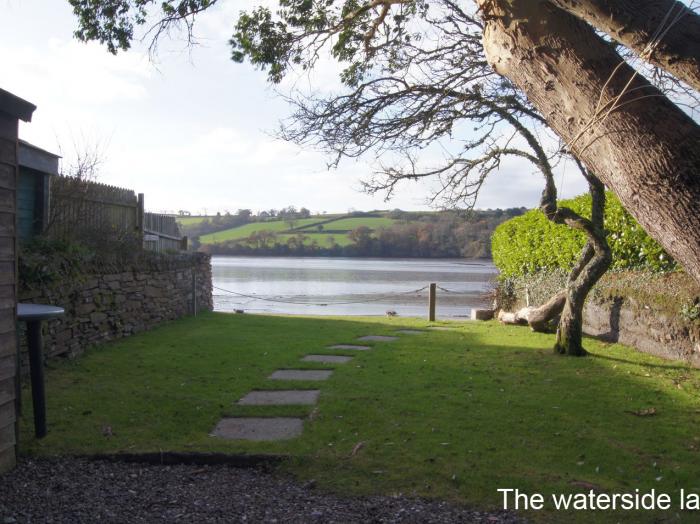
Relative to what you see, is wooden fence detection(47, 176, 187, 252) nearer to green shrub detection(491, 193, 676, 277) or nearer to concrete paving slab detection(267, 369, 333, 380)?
concrete paving slab detection(267, 369, 333, 380)

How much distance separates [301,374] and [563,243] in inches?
344

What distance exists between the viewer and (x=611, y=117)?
286cm

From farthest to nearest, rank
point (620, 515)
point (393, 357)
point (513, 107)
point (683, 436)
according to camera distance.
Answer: point (513, 107) < point (393, 357) < point (683, 436) < point (620, 515)

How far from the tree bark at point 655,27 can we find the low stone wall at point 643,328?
20.7ft

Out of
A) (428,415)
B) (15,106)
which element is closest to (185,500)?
(428,415)

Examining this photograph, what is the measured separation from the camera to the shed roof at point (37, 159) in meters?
9.26

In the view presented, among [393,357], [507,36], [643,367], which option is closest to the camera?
[507,36]

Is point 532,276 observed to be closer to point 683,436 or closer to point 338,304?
point 338,304

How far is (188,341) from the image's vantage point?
10609 mm

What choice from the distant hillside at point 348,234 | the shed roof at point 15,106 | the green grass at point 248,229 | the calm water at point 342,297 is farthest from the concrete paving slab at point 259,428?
the green grass at point 248,229

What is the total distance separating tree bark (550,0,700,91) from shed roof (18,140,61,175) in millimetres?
8401

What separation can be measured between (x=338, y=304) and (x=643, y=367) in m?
13.8

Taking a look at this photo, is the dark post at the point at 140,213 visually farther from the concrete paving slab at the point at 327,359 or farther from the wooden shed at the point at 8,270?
the wooden shed at the point at 8,270

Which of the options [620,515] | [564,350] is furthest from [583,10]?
[564,350]
